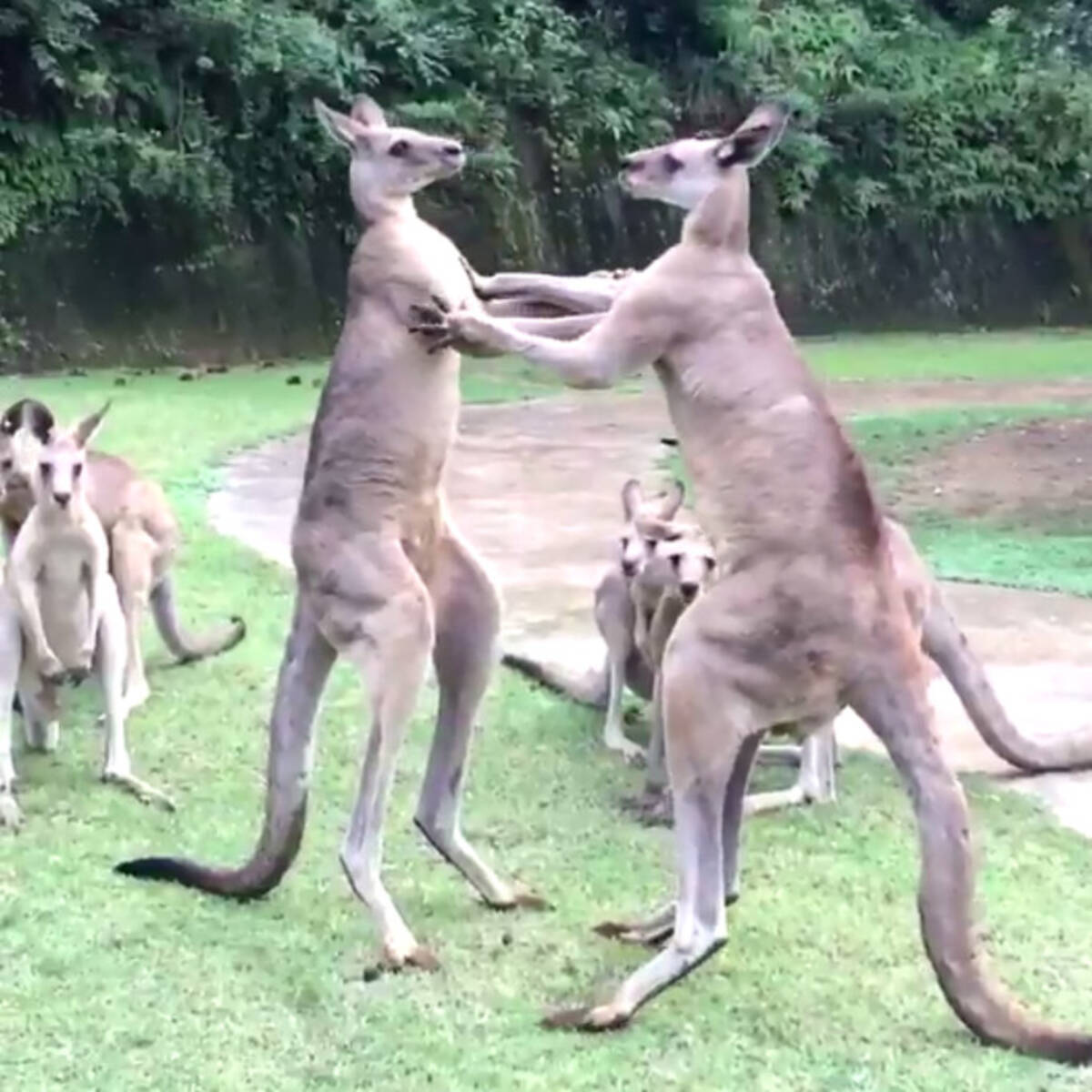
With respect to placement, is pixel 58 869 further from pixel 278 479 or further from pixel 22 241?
Answer: pixel 22 241

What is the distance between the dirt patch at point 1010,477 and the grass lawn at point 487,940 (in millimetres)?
4637

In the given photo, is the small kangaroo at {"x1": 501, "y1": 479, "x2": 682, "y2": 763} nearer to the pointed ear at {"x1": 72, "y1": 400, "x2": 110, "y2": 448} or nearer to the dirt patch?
the pointed ear at {"x1": 72, "y1": 400, "x2": 110, "y2": 448}

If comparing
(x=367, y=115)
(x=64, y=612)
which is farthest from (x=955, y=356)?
(x=367, y=115)

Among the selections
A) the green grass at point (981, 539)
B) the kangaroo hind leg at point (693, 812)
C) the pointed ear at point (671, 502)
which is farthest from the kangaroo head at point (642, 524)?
the green grass at point (981, 539)

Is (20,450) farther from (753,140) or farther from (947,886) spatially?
(947,886)

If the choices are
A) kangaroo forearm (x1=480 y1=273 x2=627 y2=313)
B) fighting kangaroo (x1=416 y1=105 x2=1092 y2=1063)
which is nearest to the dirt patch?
kangaroo forearm (x1=480 y1=273 x2=627 y2=313)

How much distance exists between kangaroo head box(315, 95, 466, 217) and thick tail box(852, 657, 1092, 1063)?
161 cm

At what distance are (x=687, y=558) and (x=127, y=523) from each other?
1958 mm

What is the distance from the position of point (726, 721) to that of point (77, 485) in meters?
2.70

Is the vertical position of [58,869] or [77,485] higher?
[77,485]

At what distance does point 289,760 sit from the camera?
4.88 meters

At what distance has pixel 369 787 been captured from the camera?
15.1ft

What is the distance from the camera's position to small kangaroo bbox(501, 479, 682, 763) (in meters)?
6.27

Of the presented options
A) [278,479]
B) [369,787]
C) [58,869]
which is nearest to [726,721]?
[369,787]
